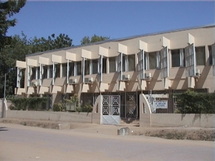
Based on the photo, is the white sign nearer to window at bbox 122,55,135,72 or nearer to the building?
the building

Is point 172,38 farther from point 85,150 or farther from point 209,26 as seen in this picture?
point 85,150

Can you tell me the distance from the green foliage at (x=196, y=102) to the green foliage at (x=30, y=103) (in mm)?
16771

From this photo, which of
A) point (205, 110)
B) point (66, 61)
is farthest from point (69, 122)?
point (205, 110)

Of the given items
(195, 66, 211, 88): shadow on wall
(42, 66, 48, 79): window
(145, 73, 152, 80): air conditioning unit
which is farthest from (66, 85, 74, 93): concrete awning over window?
(195, 66, 211, 88): shadow on wall

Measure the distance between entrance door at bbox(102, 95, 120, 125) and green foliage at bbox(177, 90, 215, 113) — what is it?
5.56 m

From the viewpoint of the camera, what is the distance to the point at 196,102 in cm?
2112

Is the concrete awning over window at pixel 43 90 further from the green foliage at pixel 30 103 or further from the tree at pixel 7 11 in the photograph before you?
the tree at pixel 7 11

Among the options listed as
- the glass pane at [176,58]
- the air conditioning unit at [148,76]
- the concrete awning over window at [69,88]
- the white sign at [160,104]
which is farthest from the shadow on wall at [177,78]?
the concrete awning over window at [69,88]

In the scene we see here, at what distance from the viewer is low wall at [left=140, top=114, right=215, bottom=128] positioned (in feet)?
67.1

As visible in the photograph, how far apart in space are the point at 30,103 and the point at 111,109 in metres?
12.5

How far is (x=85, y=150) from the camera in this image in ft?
41.0

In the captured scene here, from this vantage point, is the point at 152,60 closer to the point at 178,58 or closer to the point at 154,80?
the point at 154,80

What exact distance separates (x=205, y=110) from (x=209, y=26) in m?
7.91

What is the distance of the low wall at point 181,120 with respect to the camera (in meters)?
20.5
